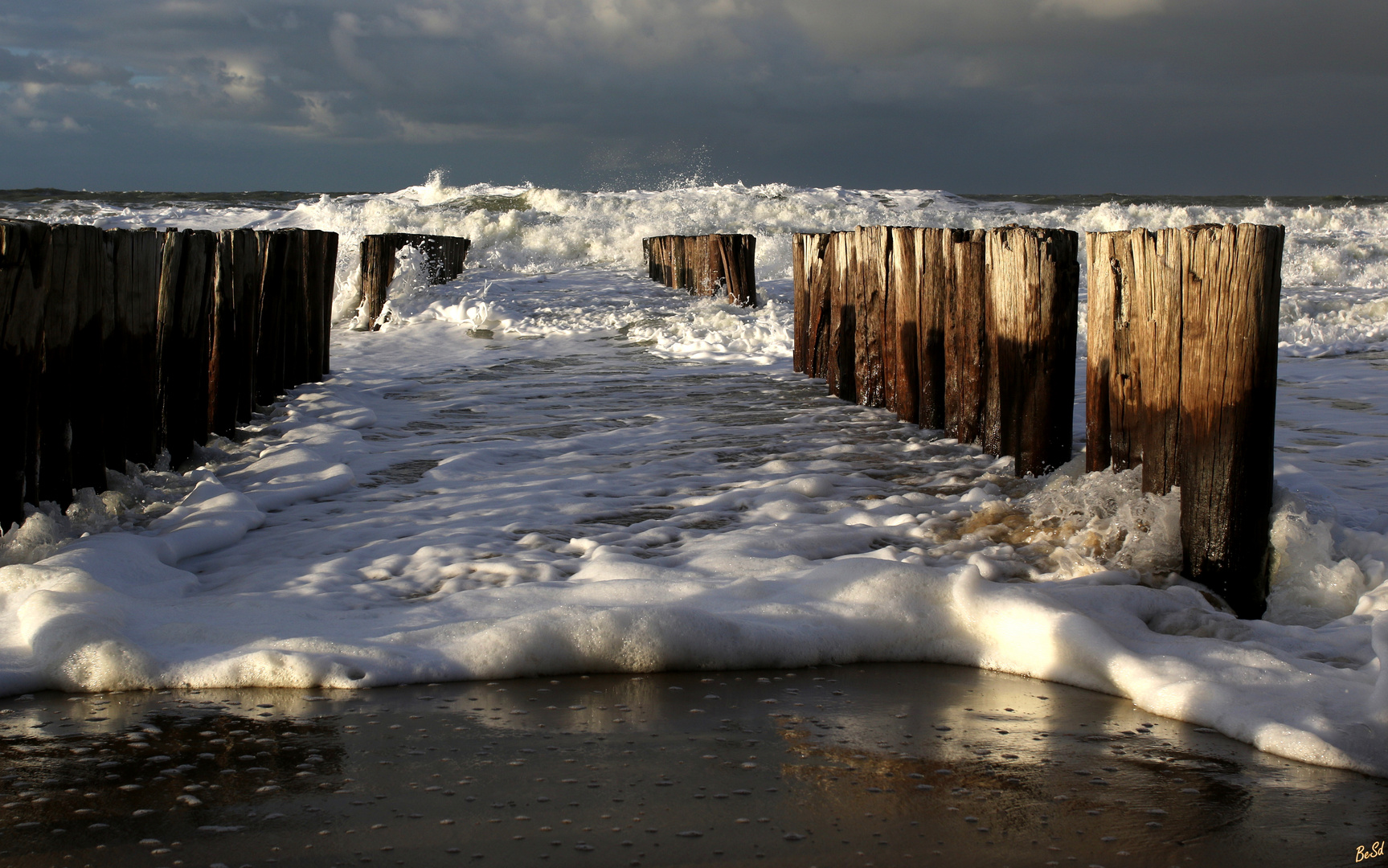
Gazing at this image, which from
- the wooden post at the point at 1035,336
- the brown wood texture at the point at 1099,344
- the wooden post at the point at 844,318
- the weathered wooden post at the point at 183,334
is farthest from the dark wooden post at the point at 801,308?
the weathered wooden post at the point at 183,334

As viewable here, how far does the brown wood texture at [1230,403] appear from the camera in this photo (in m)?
3.28

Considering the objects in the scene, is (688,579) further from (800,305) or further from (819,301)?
(800,305)

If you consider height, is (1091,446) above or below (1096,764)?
above

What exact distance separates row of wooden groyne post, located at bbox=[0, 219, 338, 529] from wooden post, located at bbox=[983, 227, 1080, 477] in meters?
3.76

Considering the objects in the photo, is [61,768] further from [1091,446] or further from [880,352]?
[880,352]

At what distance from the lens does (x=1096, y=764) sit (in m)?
2.34

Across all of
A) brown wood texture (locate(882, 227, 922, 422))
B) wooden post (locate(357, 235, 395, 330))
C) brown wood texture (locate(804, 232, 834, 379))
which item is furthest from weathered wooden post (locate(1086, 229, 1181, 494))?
wooden post (locate(357, 235, 395, 330))

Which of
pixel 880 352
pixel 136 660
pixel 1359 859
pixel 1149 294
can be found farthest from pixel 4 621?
pixel 880 352

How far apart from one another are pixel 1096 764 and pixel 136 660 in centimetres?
239

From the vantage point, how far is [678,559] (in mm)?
3834

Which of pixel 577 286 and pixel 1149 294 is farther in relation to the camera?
pixel 577 286

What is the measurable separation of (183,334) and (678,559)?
2.91 m

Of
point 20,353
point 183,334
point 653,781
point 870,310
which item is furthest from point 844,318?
point 653,781

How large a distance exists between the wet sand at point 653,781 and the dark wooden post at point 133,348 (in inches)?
80.2
